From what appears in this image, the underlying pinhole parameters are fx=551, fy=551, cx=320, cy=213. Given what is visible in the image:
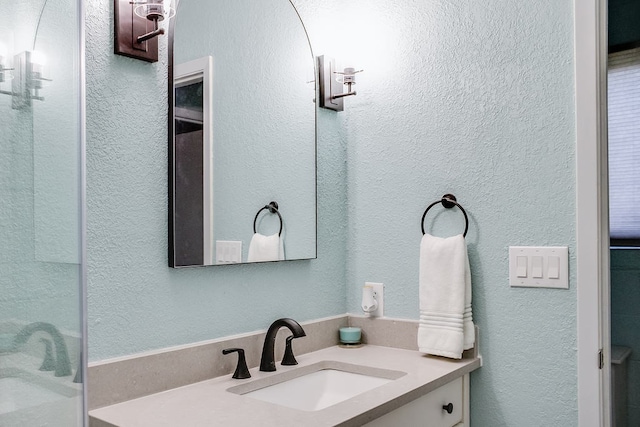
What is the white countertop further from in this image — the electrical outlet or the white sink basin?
the electrical outlet

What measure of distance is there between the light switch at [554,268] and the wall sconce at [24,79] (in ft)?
4.40

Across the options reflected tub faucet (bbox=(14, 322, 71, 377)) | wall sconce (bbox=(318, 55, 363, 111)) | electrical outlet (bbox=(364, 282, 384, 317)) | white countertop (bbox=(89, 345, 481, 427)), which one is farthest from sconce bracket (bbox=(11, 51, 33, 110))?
electrical outlet (bbox=(364, 282, 384, 317))

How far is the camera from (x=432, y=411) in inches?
59.6

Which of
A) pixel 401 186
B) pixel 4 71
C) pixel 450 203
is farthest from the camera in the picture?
pixel 401 186

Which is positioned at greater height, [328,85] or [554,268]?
[328,85]

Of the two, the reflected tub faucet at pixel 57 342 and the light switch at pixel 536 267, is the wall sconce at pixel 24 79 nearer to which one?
the reflected tub faucet at pixel 57 342

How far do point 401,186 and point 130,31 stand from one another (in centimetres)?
99

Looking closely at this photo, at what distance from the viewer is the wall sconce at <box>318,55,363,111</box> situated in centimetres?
192

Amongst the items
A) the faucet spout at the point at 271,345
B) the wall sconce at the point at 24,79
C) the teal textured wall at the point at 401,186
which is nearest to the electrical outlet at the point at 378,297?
the teal textured wall at the point at 401,186

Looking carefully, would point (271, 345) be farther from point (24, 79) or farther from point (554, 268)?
point (24, 79)

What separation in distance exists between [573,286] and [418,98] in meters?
0.77

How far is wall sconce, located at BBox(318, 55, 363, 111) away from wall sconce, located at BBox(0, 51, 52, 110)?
1169 millimetres

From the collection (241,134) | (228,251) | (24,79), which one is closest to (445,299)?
(228,251)

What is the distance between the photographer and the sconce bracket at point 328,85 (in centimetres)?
196
